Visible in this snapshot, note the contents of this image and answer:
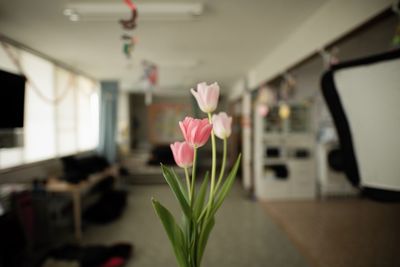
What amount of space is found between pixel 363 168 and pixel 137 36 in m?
2.71

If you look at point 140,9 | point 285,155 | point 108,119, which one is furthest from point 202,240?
point 108,119

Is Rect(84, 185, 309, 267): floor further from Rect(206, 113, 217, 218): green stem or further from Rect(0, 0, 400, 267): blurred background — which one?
Rect(206, 113, 217, 218): green stem

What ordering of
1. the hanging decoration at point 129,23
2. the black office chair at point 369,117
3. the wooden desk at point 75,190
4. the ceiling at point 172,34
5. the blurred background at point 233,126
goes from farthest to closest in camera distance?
the wooden desk at point 75,190 < the ceiling at point 172,34 < the hanging decoration at point 129,23 < the blurred background at point 233,126 < the black office chair at point 369,117

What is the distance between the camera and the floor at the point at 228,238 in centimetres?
216

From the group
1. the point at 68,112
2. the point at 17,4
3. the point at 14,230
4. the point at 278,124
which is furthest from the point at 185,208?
the point at 68,112

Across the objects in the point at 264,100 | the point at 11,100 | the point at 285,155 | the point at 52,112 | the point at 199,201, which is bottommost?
the point at 285,155

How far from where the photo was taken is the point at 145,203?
394cm

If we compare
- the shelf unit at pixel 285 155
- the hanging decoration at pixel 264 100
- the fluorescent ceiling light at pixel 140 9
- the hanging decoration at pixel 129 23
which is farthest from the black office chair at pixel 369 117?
the shelf unit at pixel 285 155

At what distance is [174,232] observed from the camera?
0.57 m

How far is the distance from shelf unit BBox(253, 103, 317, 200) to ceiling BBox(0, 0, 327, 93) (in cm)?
128

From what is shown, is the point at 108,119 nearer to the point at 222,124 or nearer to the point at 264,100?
the point at 264,100

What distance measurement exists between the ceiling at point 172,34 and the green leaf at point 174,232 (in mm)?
1225

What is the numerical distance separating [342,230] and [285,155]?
163 cm

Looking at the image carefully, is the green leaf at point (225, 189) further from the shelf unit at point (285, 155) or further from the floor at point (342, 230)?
the shelf unit at point (285, 155)
